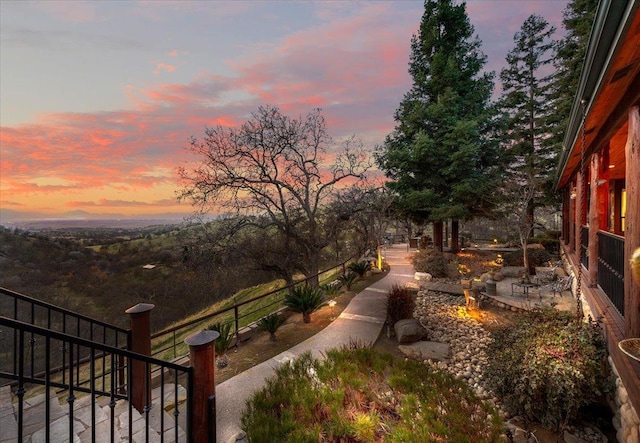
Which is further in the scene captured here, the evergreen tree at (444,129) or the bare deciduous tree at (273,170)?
the evergreen tree at (444,129)

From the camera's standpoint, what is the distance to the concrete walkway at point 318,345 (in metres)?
3.70

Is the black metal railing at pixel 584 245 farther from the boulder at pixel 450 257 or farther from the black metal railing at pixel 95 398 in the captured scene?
the black metal railing at pixel 95 398

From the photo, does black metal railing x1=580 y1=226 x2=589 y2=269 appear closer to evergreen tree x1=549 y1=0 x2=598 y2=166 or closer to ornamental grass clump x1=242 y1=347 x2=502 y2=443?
ornamental grass clump x1=242 y1=347 x2=502 y2=443

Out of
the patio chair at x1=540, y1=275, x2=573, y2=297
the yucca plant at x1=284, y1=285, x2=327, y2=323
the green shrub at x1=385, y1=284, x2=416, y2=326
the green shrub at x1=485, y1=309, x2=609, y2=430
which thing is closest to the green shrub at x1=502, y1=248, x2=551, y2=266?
the patio chair at x1=540, y1=275, x2=573, y2=297

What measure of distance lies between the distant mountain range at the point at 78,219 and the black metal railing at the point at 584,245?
19015 millimetres

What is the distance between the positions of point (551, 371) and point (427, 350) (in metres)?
2.50

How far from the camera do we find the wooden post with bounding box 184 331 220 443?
2.72m

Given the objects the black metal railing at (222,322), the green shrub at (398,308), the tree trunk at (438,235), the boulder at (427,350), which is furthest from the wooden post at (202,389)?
the tree trunk at (438,235)

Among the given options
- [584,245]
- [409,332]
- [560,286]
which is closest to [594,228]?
[584,245]

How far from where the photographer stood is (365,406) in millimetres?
3541

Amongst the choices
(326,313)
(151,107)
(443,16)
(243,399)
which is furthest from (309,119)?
(243,399)

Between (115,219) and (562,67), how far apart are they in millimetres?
39349

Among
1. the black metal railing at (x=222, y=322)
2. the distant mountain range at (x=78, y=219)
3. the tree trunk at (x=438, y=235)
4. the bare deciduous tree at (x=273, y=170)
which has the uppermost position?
the bare deciduous tree at (x=273, y=170)

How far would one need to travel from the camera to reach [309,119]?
12.9 metres
